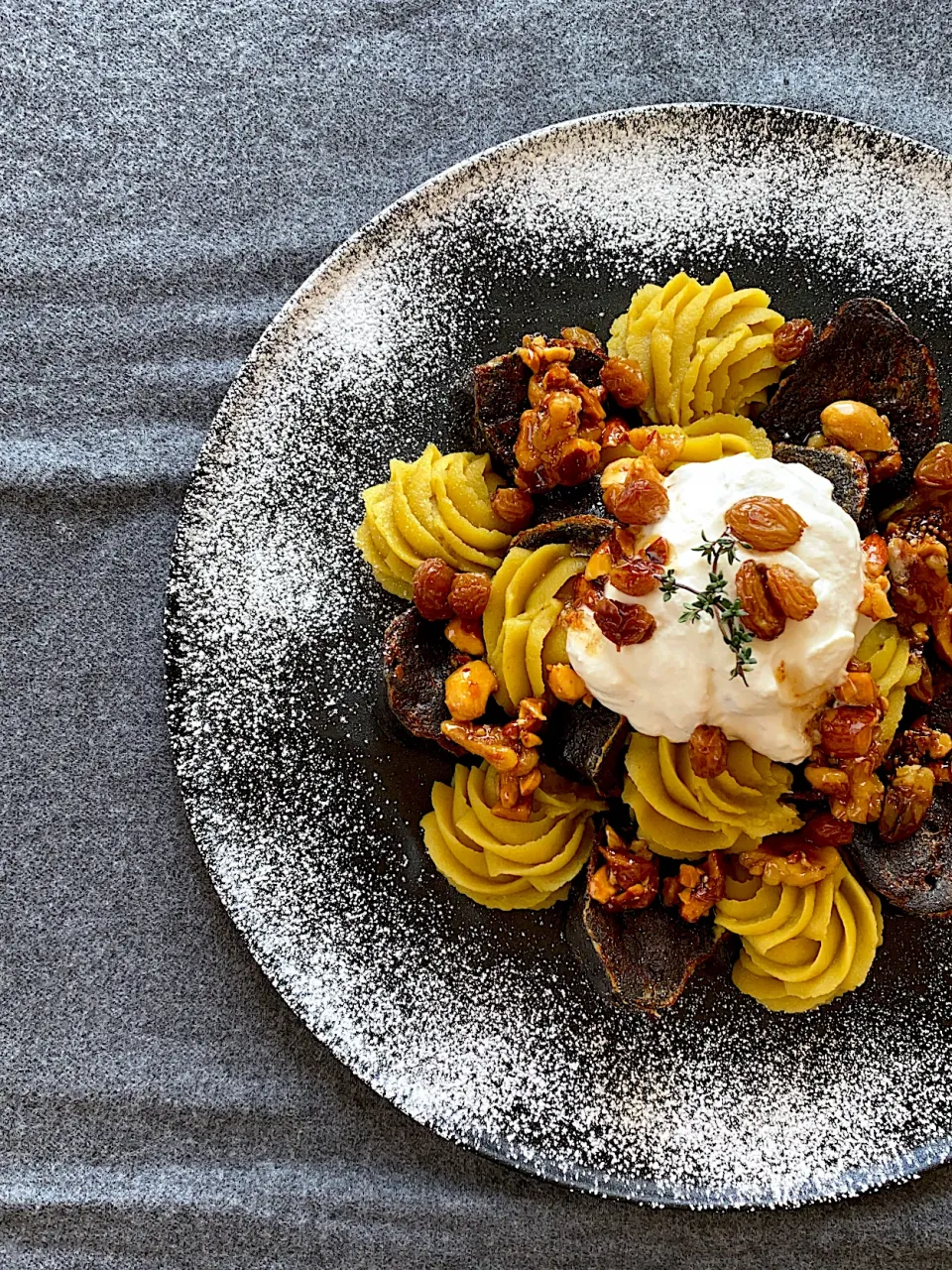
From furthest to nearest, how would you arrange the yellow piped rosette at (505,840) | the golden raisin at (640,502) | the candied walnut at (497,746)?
the yellow piped rosette at (505,840) → the candied walnut at (497,746) → the golden raisin at (640,502)

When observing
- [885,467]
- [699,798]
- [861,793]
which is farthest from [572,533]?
[861,793]

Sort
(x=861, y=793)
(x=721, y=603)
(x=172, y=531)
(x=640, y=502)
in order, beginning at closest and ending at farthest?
1. (x=721, y=603)
2. (x=640, y=502)
3. (x=861, y=793)
4. (x=172, y=531)

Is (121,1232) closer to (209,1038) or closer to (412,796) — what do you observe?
(209,1038)

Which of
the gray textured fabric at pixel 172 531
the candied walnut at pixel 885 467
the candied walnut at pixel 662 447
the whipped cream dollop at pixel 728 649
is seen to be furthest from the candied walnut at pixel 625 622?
the gray textured fabric at pixel 172 531

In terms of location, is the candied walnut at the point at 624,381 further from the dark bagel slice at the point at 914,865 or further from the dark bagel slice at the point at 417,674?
the dark bagel slice at the point at 914,865

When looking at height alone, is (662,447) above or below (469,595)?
above

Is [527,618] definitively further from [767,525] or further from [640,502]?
[767,525]
